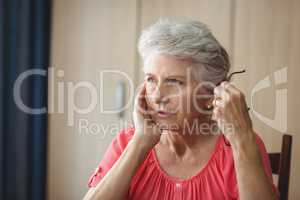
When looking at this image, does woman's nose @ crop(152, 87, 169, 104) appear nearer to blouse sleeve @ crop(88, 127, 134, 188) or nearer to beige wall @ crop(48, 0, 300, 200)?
blouse sleeve @ crop(88, 127, 134, 188)

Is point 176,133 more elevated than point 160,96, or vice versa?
point 160,96

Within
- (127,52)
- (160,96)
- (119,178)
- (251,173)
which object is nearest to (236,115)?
(251,173)

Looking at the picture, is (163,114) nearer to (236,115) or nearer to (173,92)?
(173,92)

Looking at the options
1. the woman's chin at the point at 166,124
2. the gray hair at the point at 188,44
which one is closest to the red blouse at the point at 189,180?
the woman's chin at the point at 166,124

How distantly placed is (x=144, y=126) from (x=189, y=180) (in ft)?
0.78

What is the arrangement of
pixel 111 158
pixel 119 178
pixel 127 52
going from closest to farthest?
pixel 119 178 → pixel 111 158 → pixel 127 52

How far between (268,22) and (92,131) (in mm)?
1327

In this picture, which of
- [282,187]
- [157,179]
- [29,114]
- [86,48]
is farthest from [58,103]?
[282,187]

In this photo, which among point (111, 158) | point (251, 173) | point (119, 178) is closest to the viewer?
point (251, 173)

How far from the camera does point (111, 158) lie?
51.4 inches

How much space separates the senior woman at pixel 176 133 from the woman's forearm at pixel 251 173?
0.14ft

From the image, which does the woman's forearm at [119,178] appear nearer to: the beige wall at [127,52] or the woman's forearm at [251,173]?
the woman's forearm at [251,173]

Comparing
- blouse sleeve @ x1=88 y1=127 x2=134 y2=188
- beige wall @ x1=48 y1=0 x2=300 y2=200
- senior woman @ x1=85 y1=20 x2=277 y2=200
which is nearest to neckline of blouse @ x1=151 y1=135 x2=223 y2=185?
senior woman @ x1=85 y1=20 x2=277 y2=200

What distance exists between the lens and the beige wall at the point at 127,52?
7.22 ft
